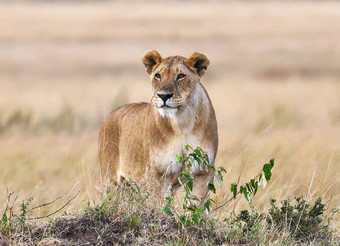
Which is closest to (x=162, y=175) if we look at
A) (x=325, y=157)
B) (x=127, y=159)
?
(x=127, y=159)

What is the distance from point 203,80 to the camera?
25.2 metres

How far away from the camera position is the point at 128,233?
5629 mm

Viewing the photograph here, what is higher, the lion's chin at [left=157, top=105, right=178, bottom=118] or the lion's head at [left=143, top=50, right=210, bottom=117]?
the lion's head at [left=143, top=50, right=210, bottom=117]

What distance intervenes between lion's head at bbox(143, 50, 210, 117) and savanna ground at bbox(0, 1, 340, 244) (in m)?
0.72

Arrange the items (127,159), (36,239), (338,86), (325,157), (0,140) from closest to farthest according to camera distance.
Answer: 1. (36,239)
2. (127,159)
3. (325,157)
4. (0,140)
5. (338,86)

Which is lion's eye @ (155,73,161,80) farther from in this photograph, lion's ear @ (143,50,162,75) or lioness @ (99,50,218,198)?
lion's ear @ (143,50,162,75)

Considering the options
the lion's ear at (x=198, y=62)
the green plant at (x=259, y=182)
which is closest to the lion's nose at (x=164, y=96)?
the lion's ear at (x=198, y=62)

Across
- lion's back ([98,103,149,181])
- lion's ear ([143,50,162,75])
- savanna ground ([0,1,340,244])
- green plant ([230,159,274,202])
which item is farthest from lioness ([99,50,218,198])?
green plant ([230,159,274,202])

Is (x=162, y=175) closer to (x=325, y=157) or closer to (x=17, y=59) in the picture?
(x=325, y=157)

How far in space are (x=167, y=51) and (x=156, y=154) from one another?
25338 millimetres

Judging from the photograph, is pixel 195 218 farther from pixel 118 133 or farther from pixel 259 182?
pixel 118 133

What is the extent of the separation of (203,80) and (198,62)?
18.3m

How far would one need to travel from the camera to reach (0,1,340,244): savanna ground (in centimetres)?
1111

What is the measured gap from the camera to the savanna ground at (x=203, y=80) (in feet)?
36.4
